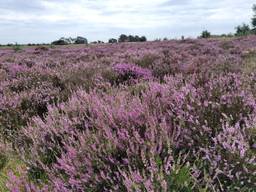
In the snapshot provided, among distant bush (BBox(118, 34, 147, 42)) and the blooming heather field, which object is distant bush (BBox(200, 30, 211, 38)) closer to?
distant bush (BBox(118, 34, 147, 42))

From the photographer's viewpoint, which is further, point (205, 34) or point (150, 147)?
point (205, 34)

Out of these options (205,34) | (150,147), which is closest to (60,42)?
(205,34)

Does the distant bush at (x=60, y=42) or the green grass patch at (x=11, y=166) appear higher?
the distant bush at (x=60, y=42)

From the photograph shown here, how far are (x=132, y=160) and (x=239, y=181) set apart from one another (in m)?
0.68

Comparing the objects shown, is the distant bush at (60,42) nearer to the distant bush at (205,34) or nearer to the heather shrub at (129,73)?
the distant bush at (205,34)

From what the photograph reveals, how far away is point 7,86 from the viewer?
7566mm

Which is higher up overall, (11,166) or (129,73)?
(129,73)

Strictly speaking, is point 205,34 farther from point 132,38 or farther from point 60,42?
point 60,42

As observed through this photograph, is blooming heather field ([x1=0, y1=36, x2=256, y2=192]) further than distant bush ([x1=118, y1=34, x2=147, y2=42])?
No

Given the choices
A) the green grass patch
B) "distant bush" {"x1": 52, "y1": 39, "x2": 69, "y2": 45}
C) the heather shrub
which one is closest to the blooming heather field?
the green grass patch

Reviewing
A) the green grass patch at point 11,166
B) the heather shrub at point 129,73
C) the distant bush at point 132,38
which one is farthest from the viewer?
the distant bush at point 132,38

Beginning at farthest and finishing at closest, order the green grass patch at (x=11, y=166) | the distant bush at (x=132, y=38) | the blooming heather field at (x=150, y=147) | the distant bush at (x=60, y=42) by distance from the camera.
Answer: the distant bush at (x=60, y=42) < the distant bush at (x=132, y=38) < the green grass patch at (x=11, y=166) < the blooming heather field at (x=150, y=147)

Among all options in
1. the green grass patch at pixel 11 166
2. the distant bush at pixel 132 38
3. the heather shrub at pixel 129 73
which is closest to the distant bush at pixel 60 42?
the distant bush at pixel 132 38

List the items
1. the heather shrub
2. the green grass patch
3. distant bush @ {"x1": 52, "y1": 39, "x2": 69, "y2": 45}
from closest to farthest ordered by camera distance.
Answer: the green grass patch, the heather shrub, distant bush @ {"x1": 52, "y1": 39, "x2": 69, "y2": 45}
